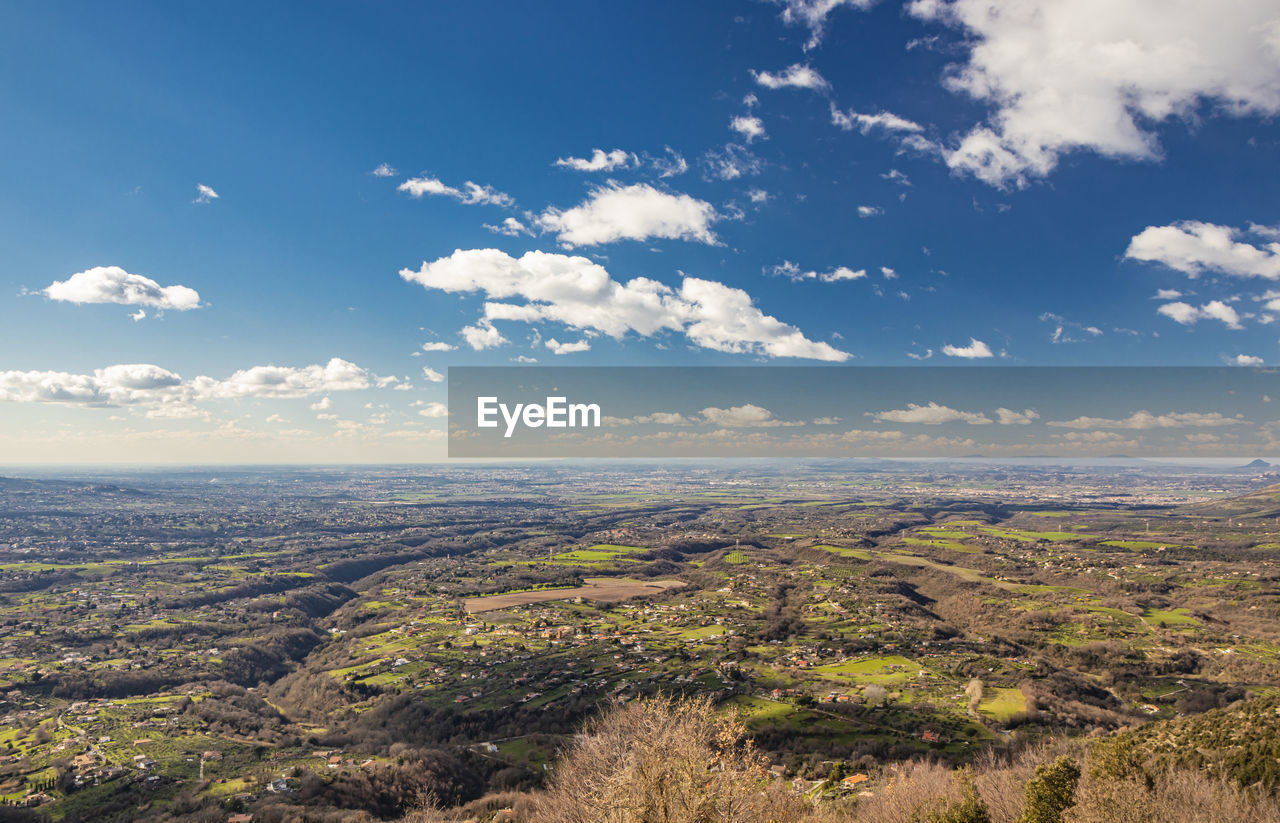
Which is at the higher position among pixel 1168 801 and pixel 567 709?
pixel 1168 801

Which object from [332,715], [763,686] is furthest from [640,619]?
[332,715]

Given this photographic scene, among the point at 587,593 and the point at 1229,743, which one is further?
the point at 587,593

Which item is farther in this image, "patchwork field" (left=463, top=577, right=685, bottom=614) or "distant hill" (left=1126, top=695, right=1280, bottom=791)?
"patchwork field" (left=463, top=577, right=685, bottom=614)

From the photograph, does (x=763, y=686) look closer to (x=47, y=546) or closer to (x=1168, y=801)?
(x=1168, y=801)

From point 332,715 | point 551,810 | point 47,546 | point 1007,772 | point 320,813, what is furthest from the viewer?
point 47,546

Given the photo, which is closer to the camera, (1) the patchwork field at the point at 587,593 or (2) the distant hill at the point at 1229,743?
(2) the distant hill at the point at 1229,743

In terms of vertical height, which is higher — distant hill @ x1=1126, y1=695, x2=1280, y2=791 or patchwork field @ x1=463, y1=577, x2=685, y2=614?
distant hill @ x1=1126, y1=695, x2=1280, y2=791

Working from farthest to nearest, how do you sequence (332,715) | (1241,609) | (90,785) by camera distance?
(1241,609) → (332,715) → (90,785)

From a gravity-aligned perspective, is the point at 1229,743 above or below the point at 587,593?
above

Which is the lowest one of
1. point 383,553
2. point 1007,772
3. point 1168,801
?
point 383,553

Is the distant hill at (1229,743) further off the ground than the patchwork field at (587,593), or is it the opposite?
the distant hill at (1229,743)

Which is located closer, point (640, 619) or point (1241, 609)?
point (1241, 609)
